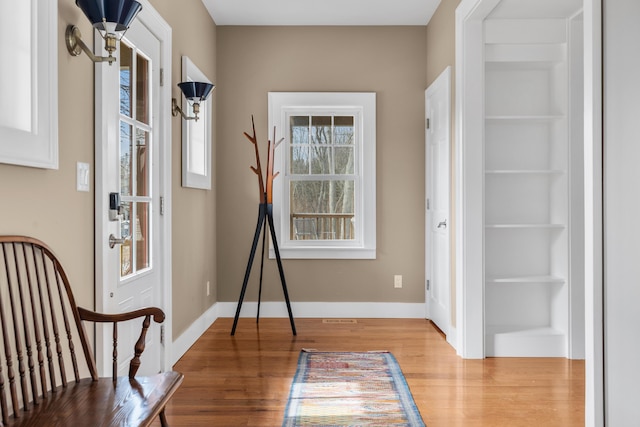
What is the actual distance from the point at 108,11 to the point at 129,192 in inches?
40.3

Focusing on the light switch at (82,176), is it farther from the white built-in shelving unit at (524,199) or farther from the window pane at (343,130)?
the window pane at (343,130)

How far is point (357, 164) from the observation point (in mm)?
4820

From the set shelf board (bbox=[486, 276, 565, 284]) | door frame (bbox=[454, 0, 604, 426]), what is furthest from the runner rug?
shelf board (bbox=[486, 276, 565, 284])

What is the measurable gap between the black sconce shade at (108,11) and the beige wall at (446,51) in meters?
2.46

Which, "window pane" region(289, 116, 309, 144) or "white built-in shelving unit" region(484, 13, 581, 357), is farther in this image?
→ "window pane" region(289, 116, 309, 144)

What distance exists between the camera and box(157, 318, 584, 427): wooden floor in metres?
2.57

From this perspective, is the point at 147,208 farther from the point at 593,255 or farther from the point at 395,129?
the point at 395,129

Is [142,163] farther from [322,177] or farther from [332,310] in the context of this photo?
[332,310]

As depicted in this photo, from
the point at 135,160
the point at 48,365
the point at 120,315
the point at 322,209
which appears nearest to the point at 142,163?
the point at 135,160

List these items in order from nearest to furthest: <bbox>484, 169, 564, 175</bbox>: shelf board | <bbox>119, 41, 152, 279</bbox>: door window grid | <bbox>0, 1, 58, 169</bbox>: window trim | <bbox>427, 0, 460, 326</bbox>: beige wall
A: 1. <bbox>0, 1, 58, 169</bbox>: window trim
2. <bbox>119, 41, 152, 279</bbox>: door window grid
3. <bbox>484, 169, 564, 175</bbox>: shelf board
4. <bbox>427, 0, 460, 326</bbox>: beige wall

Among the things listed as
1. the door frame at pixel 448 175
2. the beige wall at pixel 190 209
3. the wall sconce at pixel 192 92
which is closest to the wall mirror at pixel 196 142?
the beige wall at pixel 190 209

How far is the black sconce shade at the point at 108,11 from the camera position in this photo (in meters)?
1.91

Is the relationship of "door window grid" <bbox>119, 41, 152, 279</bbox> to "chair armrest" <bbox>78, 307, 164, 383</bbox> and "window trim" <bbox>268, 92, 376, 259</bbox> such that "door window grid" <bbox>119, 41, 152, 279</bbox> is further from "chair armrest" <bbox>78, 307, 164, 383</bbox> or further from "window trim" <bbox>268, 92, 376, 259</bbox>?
"window trim" <bbox>268, 92, 376, 259</bbox>

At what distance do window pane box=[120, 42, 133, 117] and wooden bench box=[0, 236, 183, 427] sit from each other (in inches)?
39.9
